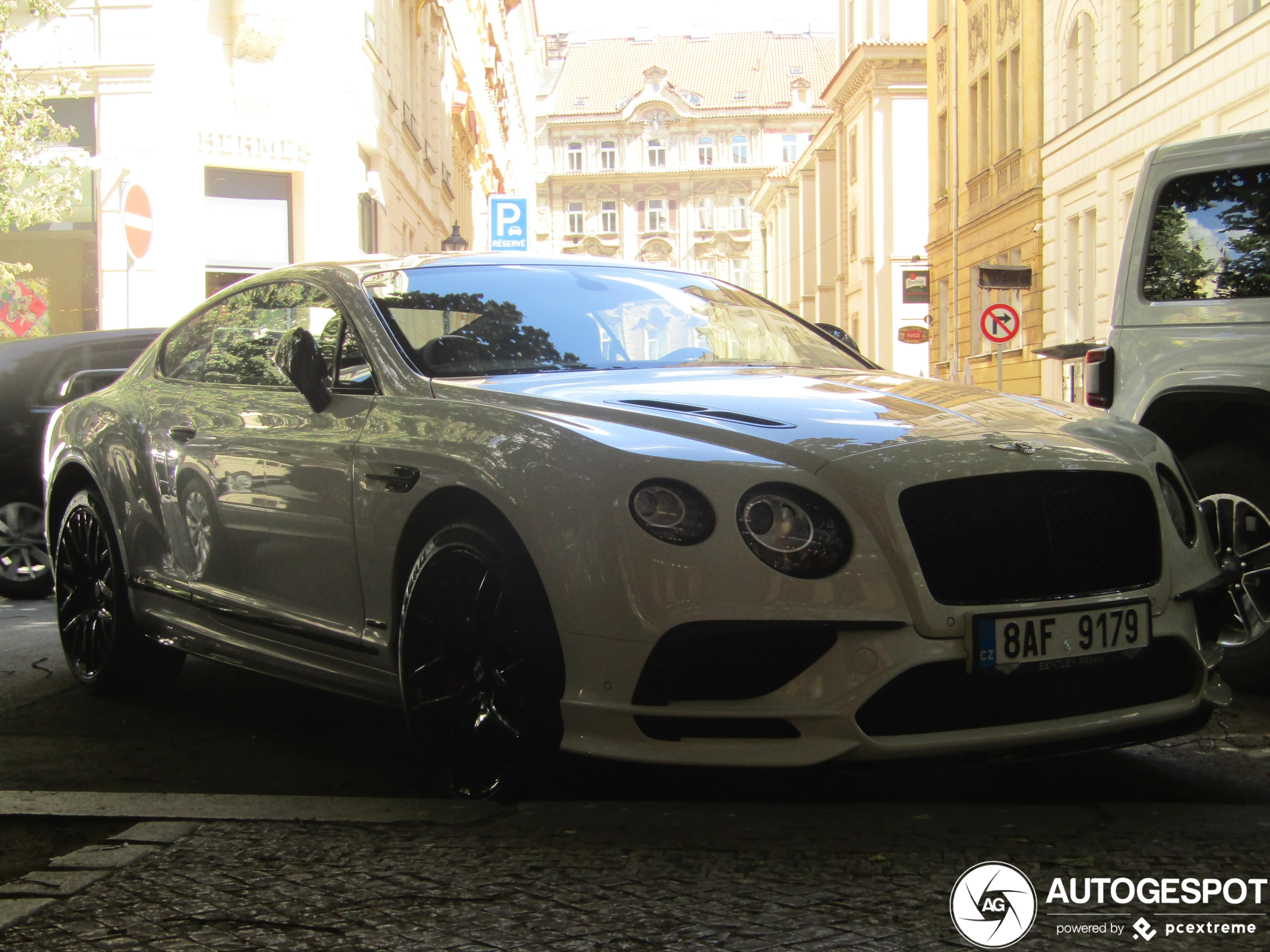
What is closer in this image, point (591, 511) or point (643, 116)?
point (591, 511)

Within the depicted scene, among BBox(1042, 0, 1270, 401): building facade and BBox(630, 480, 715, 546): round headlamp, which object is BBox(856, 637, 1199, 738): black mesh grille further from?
BBox(1042, 0, 1270, 401): building facade

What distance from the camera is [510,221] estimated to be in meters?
29.9

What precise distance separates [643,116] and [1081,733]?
326 ft

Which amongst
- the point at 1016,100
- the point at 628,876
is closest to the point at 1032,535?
the point at 628,876

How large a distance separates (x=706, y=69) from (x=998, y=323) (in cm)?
8064

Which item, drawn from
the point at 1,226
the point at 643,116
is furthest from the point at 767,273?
the point at 1,226

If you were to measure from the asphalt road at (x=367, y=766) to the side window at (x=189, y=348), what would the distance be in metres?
1.22

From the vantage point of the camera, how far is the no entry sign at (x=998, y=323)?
2578 cm

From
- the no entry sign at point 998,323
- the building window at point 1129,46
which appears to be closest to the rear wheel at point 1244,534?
the no entry sign at point 998,323

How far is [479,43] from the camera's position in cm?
4694

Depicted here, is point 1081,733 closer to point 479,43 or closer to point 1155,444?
point 1155,444

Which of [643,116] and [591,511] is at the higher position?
[643,116]

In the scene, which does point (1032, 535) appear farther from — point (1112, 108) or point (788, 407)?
point (1112, 108)

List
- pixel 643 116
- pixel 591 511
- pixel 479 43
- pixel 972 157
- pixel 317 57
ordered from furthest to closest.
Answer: pixel 643 116
pixel 479 43
pixel 972 157
pixel 317 57
pixel 591 511
